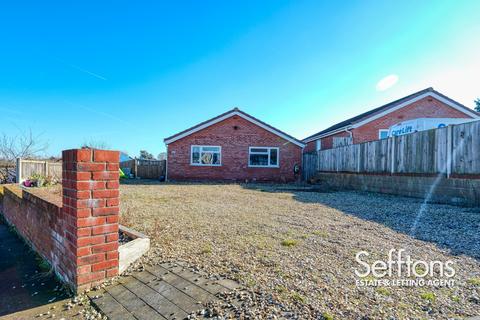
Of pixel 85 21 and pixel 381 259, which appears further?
pixel 85 21

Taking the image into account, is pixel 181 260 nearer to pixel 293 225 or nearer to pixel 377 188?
pixel 293 225

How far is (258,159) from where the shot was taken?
16.8 m

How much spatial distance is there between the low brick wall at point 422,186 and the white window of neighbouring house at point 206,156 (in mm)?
7720

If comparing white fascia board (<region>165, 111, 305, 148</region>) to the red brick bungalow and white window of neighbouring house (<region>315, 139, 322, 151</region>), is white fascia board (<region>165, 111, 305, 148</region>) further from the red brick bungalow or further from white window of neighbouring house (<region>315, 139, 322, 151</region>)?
white window of neighbouring house (<region>315, 139, 322, 151</region>)

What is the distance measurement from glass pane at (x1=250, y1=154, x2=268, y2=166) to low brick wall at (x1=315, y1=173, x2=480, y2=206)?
5.62m

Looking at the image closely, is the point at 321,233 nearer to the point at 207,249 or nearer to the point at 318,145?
the point at 207,249

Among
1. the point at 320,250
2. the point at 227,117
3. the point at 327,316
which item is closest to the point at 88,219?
the point at 327,316

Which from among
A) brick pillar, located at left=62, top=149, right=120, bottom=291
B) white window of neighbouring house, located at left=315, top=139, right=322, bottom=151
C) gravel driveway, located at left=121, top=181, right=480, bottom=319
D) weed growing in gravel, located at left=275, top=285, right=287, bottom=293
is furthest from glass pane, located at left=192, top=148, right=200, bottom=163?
weed growing in gravel, located at left=275, top=285, right=287, bottom=293

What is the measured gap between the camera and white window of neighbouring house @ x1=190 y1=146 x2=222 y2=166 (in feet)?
53.7

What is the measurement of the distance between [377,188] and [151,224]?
878 cm

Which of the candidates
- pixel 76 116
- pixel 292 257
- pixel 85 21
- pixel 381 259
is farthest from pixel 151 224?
pixel 76 116

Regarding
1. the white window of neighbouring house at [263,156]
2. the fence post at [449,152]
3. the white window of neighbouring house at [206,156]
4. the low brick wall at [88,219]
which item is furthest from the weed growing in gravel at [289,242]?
the white window of neighbouring house at [263,156]

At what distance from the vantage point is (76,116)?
17.3 meters

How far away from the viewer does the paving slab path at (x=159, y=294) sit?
6.55ft
